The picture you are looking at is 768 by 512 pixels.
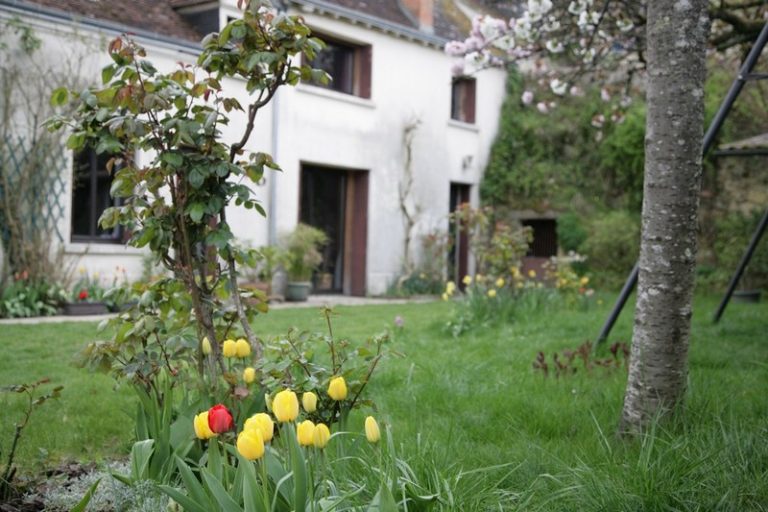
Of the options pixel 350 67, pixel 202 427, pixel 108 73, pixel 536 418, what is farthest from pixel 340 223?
pixel 202 427

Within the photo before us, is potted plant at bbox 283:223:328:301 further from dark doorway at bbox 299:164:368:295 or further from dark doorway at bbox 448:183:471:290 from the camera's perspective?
dark doorway at bbox 448:183:471:290

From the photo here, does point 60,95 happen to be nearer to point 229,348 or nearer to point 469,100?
point 229,348

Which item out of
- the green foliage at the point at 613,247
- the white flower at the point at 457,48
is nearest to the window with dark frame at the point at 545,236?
the green foliage at the point at 613,247

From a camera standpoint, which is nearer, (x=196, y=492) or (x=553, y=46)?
(x=196, y=492)

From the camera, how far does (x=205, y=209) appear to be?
9.59 feet

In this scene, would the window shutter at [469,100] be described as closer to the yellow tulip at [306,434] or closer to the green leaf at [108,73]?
the green leaf at [108,73]

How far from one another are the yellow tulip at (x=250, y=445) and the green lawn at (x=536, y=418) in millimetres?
778

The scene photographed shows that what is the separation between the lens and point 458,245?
16.4m

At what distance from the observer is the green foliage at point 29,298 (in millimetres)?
8672

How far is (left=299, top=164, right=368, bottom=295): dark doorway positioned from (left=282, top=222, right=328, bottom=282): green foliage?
1556 millimetres

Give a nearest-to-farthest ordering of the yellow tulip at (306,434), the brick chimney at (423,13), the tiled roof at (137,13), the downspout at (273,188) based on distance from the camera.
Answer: the yellow tulip at (306,434)
the tiled roof at (137,13)
the downspout at (273,188)
the brick chimney at (423,13)

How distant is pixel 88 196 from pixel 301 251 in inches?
129

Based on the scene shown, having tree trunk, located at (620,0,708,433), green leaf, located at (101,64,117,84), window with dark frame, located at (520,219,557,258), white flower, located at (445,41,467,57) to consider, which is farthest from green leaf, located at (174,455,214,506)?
window with dark frame, located at (520,219,557,258)

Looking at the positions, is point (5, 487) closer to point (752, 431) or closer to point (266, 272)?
point (752, 431)
